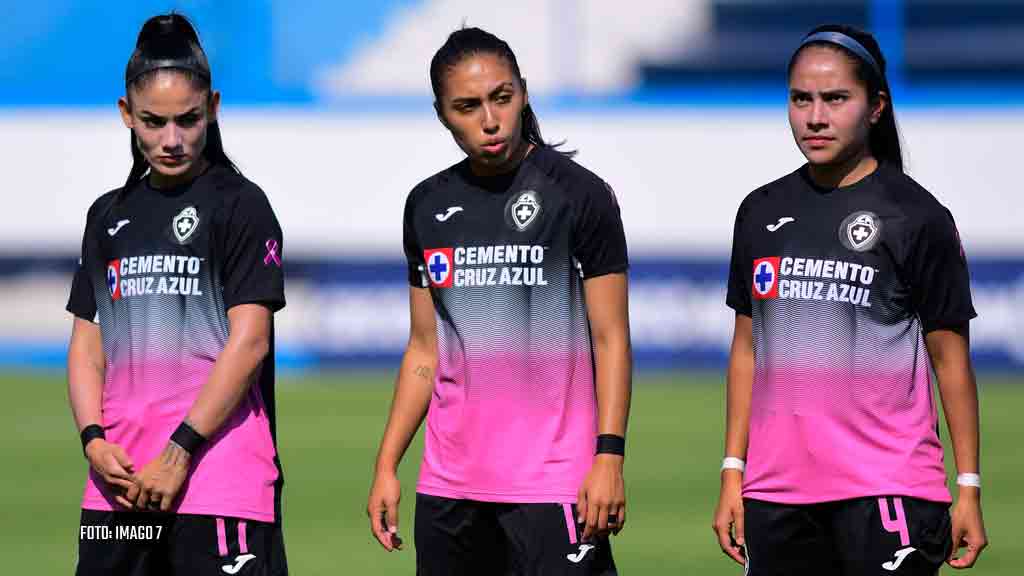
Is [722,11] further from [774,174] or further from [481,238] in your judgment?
[481,238]

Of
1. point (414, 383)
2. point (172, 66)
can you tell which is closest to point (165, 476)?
point (414, 383)

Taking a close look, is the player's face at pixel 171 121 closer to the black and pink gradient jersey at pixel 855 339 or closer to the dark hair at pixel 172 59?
the dark hair at pixel 172 59

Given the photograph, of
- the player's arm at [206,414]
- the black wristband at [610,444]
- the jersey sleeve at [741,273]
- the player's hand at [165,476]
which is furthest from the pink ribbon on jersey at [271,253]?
the jersey sleeve at [741,273]

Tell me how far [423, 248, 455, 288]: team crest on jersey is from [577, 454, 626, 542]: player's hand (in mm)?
601

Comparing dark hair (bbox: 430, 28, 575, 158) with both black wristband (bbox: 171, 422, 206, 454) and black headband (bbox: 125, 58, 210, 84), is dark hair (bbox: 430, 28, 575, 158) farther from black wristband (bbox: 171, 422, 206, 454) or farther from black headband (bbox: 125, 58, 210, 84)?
black wristband (bbox: 171, 422, 206, 454)

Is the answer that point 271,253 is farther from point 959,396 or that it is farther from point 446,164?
point 446,164

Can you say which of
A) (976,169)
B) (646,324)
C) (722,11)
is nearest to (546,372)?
(646,324)

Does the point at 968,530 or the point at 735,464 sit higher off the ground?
the point at 735,464

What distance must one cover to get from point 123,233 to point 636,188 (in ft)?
35.7

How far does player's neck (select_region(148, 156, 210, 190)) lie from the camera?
450cm

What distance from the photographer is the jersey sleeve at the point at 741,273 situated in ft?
14.6

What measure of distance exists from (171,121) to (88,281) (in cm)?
50

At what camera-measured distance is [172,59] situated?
4453 mm

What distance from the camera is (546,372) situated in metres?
4.43
